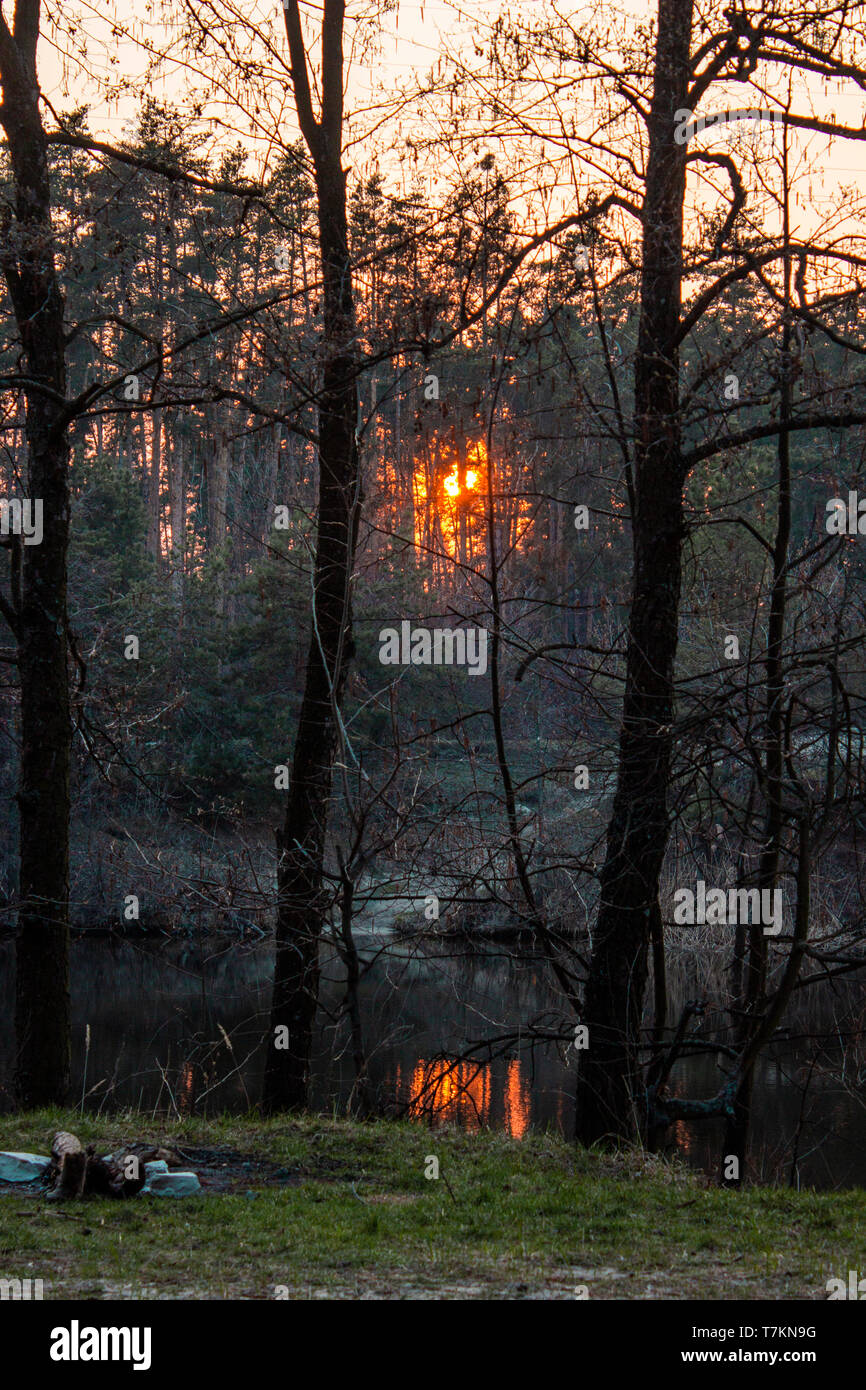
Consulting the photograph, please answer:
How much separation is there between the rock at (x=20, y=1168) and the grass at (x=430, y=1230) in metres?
0.17

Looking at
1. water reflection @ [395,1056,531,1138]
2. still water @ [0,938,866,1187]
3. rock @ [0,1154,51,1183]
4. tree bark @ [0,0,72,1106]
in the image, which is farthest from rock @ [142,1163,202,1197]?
water reflection @ [395,1056,531,1138]

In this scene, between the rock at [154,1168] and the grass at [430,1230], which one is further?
the rock at [154,1168]

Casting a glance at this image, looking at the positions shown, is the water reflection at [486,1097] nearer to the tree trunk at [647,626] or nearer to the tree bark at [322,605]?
the tree bark at [322,605]

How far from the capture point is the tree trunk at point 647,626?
903cm

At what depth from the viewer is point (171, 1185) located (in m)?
6.54

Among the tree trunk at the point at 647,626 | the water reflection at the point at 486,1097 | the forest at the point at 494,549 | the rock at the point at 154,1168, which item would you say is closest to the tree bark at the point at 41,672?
the forest at the point at 494,549

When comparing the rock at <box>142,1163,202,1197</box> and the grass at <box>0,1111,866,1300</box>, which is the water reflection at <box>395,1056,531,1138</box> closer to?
the grass at <box>0,1111,866,1300</box>

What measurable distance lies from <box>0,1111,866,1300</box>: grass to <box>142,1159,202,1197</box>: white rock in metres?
0.13

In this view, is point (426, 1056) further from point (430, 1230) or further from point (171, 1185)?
point (430, 1230)

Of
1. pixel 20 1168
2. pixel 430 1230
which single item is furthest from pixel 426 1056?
pixel 430 1230

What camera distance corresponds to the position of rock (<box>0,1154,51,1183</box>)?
677cm
